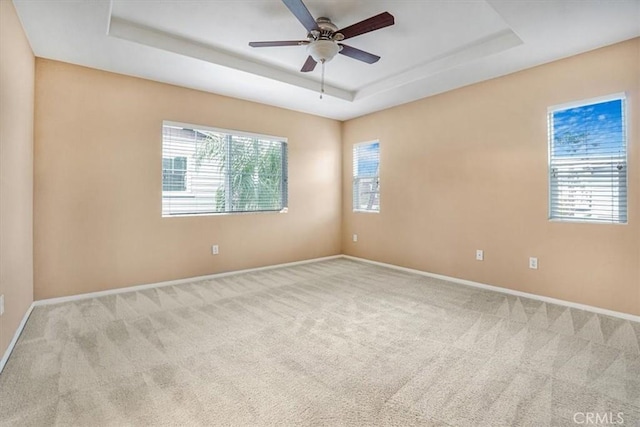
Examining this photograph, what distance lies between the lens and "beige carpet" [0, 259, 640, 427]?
5.32 feet

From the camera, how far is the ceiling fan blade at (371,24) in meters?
2.25

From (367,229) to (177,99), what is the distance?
354 cm

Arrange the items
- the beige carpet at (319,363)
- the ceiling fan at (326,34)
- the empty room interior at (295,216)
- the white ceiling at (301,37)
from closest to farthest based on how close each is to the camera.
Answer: the beige carpet at (319,363), the empty room interior at (295,216), the ceiling fan at (326,34), the white ceiling at (301,37)

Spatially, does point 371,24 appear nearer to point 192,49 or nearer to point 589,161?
point 192,49

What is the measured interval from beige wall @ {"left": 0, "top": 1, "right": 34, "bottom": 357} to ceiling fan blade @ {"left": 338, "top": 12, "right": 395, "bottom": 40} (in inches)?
95.9

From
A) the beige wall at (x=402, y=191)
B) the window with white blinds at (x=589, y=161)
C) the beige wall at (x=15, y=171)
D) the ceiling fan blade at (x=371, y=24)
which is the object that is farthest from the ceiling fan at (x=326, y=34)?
the window with white blinds at (x=589, y=161)

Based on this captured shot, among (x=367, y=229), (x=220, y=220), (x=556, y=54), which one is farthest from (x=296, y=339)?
(x=556, y=54)

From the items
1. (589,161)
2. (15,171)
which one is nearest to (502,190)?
(589,161)

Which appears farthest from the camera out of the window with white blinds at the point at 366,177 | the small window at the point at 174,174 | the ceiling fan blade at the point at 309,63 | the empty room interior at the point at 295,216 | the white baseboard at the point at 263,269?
the window with white blinds at the point at 366,177

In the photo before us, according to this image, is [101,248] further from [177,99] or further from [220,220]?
[177,99]

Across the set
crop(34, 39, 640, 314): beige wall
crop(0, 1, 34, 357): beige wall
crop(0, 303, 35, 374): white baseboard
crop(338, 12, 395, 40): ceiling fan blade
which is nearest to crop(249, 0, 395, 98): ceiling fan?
crop(338, 12, 395, 40): ceiling fan blade

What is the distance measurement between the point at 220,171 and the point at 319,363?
320 cm

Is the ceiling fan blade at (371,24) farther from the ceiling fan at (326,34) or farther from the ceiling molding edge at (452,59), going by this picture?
the ceiling molding edge at (452,59)

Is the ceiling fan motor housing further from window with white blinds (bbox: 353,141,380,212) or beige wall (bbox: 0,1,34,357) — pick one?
window with white blinds (bbox: 353,141,380,212)
